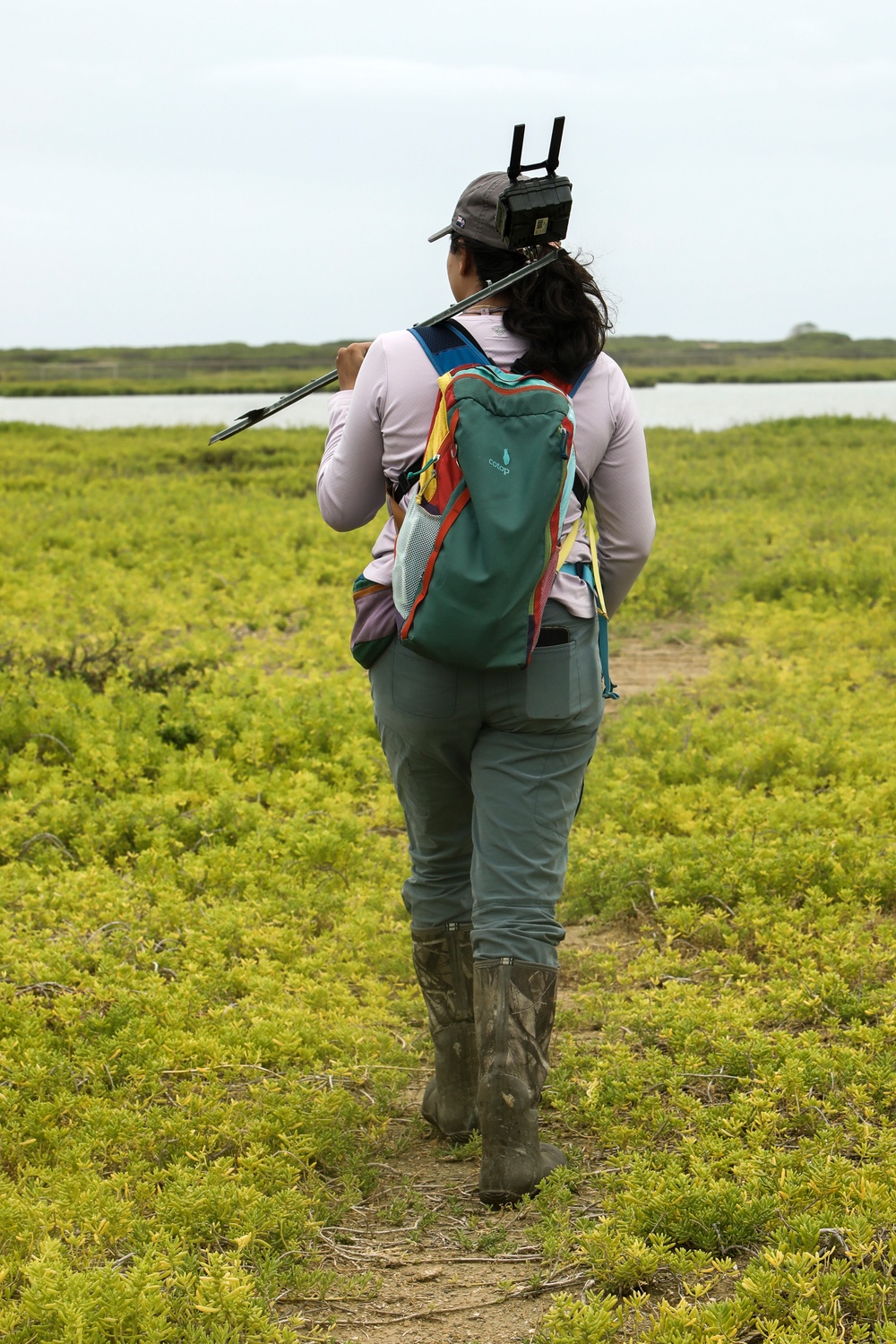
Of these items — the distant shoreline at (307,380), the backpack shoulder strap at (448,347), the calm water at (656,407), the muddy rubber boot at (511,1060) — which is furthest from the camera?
the distant shoreline at (307,380)

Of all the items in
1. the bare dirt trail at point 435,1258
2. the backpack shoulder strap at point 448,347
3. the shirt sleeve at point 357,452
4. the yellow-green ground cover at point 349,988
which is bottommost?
the bare dirt trail at point 435,1258

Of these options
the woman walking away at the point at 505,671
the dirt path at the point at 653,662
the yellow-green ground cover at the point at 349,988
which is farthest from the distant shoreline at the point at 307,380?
the woman walking away at the point at 505,671

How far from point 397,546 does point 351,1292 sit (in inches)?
60.4

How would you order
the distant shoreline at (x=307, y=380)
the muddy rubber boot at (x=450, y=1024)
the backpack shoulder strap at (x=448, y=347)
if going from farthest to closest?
the distant shoreline at (x=307, y=380) < the muddy rubber boot at (x=450, y=1024) < the backpack shoulder strap at (x=448, y=347)

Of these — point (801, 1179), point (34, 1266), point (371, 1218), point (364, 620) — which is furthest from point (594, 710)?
point (34, 1266)

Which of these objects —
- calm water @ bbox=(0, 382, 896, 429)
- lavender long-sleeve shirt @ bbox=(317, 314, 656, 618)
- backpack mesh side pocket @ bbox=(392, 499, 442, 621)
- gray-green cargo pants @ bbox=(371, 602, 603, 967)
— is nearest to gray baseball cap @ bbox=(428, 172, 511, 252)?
lavender long-sleeve shirt @ bbox=(317, 314, 656, 618)

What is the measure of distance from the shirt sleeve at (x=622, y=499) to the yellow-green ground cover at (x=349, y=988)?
1342 mm

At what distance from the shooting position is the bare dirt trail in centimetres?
252

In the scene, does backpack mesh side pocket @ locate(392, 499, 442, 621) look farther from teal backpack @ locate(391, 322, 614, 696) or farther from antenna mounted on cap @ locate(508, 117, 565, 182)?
antenna mounted on cap @ locate(508, 117, 565, 182)

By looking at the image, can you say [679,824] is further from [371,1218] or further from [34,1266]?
[34,1266]

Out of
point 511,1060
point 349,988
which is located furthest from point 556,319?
point 349,988

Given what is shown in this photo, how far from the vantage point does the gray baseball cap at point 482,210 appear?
270cm

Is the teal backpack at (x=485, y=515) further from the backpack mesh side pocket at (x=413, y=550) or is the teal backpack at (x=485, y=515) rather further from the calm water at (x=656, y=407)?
the calm water at (x=656, y=407)

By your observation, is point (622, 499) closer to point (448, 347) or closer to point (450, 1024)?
point (448, 347)
